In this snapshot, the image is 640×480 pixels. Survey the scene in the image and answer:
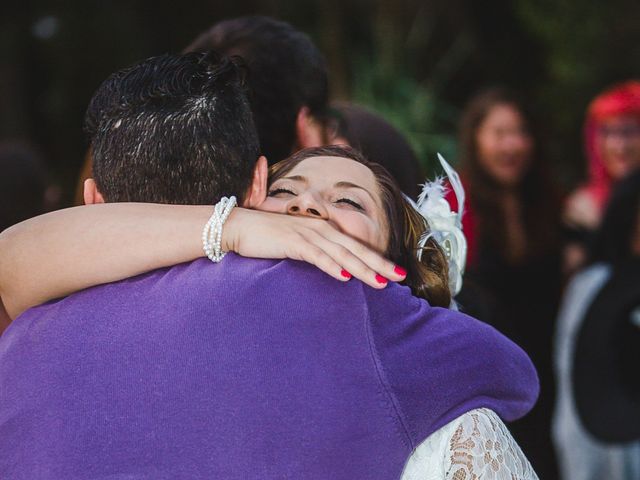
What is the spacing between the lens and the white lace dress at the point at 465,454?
4.29ft

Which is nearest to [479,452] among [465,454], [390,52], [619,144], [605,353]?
[465,454]

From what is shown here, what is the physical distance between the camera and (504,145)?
4035 millimetres

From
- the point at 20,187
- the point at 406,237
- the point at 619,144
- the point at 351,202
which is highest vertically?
the point at 351,202

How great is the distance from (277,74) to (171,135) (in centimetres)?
75

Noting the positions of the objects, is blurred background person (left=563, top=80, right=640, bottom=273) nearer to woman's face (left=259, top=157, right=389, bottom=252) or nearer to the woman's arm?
woman's face (left=259, top=157, right=389, bottom=252)

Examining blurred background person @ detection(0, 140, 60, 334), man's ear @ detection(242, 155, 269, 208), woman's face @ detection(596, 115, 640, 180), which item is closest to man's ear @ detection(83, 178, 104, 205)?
man's ear @ detection(242, 155, 269, 208)

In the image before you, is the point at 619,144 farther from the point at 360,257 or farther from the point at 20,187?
the point at 360,257

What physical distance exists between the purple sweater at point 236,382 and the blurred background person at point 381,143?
95 centimetres

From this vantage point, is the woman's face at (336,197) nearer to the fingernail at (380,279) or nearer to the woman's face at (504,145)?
the fingernail at (380,279)

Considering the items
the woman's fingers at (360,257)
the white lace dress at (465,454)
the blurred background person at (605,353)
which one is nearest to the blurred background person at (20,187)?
the woman's fingers at (360,257)

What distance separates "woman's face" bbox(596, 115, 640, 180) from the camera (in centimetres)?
446

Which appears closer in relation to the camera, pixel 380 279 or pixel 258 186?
pixel 380 279

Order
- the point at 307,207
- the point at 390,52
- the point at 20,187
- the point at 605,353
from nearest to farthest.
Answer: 1. the point at 307,207
2. the point at 20,187
3. the point at 605,353
4. the point at 390,52

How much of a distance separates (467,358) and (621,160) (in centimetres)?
345
